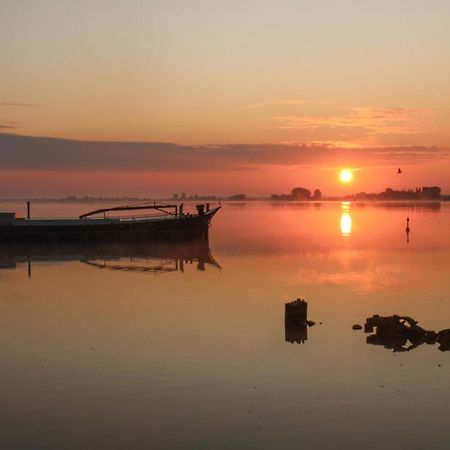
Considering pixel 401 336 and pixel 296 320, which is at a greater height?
pixel 296 320

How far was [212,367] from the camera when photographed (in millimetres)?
18000

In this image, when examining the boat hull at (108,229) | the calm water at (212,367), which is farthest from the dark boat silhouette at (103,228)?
the calm water at (212,367)

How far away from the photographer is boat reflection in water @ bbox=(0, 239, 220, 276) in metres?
44.8

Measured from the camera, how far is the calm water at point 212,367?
1330cm

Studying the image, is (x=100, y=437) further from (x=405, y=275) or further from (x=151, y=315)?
(x=405, y=275)

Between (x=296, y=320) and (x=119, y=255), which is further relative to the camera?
(x=119, y=255)

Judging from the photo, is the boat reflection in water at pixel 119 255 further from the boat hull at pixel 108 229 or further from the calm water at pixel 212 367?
the calm water at pixel 212 367

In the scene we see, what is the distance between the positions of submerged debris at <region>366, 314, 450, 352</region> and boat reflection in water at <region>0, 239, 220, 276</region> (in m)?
21.7

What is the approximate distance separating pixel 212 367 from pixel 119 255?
35421 mm

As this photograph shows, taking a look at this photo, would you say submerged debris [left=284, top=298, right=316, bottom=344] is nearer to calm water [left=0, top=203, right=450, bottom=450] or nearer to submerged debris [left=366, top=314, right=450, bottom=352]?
calm water [left=0, top=203, right=450, bottom=450]

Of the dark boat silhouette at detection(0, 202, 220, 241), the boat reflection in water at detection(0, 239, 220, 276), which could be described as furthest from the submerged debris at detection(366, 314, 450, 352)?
the dark boat silhouette at detection(0, 202, 220, 241)

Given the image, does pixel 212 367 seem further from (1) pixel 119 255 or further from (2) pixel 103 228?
(2) pixel 103 228

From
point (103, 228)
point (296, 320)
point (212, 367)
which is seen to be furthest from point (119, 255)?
point (212, 367)

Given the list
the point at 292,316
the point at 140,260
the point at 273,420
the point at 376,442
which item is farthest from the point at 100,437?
the point at 140,260
